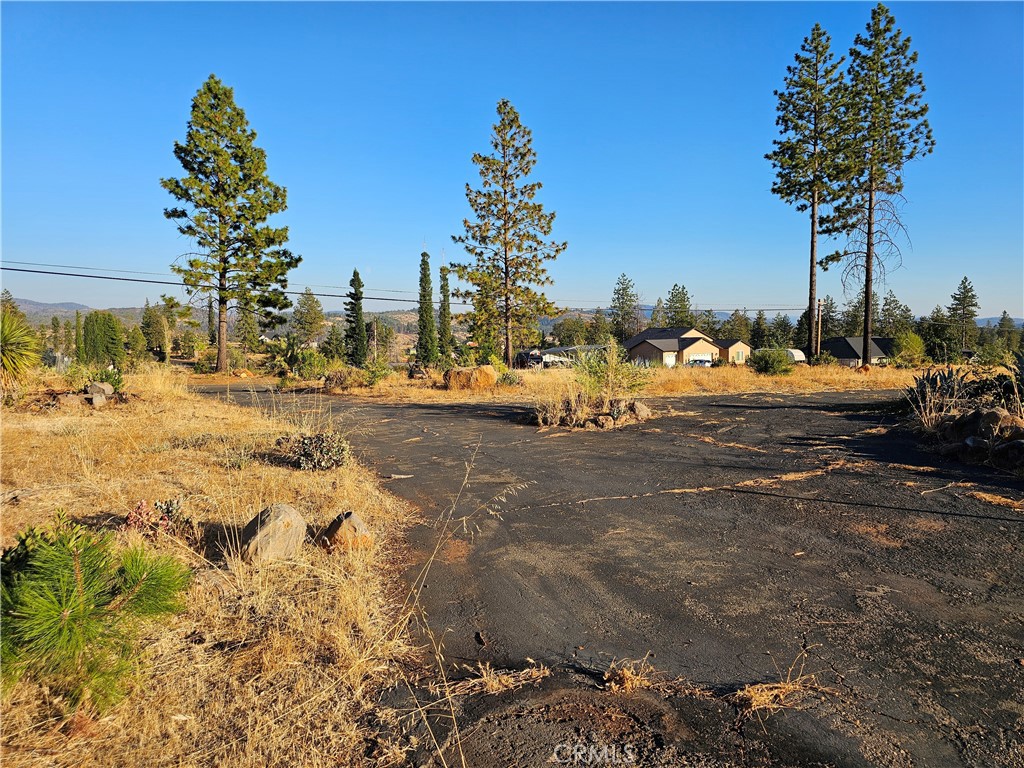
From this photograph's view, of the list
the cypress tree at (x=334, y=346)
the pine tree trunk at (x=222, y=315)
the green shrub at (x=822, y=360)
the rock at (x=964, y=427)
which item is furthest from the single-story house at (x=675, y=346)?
the rock at (x=964, y=427)

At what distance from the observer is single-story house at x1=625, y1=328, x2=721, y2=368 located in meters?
57.7

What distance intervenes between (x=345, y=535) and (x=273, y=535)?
1.57 feet

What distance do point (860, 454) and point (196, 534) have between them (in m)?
7.58

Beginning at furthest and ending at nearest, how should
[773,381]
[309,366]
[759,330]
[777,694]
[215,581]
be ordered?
[759,330]
[309,366]
[773,381]
[215,581]
[777,694]

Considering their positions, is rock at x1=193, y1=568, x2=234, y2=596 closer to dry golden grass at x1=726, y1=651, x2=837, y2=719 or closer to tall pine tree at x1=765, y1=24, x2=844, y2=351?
dry golden grass at x1=726, y1=651, x2=837, y2=719

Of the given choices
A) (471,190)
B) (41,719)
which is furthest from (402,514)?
(471,190)

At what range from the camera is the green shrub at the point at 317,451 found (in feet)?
20.2

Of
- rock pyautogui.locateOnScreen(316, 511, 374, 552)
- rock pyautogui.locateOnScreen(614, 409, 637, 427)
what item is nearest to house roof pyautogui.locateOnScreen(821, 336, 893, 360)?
rock pyautogui.locateOnScreen(614, 409, 637, 427)

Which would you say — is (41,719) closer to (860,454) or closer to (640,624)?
(640,624)

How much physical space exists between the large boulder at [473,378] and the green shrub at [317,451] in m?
10.7

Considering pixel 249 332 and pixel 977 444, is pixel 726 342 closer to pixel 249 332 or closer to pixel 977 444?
pixel 249 332

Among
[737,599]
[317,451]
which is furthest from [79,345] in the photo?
[737,599]

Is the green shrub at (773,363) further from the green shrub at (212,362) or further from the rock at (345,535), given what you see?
the green shrub at (212,362)

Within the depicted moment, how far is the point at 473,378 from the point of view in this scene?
56.9ft
